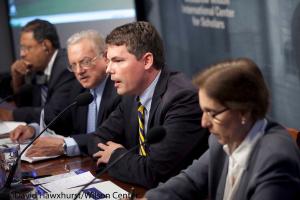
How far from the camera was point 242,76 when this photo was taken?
1.74m

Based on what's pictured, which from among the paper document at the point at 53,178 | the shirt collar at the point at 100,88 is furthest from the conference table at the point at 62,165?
the shirt collar at the point at 100,88

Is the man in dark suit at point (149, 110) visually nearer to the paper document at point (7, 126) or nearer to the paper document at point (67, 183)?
the paper document at point (67, 183)

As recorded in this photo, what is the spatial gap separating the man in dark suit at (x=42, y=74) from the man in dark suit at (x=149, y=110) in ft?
3.10

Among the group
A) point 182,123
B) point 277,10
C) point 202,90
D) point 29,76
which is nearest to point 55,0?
point 29,76

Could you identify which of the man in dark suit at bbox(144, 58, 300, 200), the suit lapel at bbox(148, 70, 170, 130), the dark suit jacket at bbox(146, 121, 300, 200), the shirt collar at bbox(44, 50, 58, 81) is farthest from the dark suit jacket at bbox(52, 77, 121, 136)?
the man in dark suit at bbox(144, 58, 300, 200)

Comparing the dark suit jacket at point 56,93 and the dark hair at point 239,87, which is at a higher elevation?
the dark hair at point 239,87

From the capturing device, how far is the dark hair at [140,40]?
102 inches

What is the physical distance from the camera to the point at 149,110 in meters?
2.62

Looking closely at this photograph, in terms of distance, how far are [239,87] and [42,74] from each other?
277 centimetres

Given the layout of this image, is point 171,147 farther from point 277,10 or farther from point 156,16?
point 156,16

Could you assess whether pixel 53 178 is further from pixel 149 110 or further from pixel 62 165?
pixel 149 110

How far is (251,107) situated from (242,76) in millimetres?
104

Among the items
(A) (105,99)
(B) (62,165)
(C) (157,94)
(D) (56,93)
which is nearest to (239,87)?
(C) (157,94)

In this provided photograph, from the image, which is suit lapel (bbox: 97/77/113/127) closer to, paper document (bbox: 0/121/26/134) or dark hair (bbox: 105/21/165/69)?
dark hair (bbox: 105/21/165/69)
